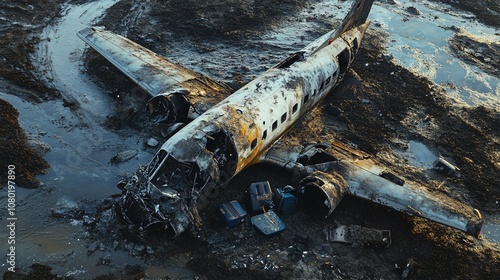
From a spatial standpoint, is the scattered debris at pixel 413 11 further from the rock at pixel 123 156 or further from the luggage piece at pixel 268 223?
the rock at pixel 123 156

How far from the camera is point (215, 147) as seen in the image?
50.4ft

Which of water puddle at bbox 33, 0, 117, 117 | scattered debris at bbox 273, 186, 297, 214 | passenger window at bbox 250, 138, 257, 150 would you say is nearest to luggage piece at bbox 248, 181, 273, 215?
scattered debris at bbox 273, 186, 297, 214

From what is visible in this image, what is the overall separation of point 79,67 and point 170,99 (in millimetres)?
9371

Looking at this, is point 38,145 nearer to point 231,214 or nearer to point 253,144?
point 231,214

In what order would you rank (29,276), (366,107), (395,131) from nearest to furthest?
(29,276), (395,131), (366,107)

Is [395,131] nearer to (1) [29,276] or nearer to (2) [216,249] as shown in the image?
(2) [216,249]

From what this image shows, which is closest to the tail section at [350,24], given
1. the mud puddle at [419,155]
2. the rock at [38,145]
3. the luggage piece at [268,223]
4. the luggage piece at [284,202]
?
the mud puddle at [419,155]

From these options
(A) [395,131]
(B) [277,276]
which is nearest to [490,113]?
(A) [395,131]

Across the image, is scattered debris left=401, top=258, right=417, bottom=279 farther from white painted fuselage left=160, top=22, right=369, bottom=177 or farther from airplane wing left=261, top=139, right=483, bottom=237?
white painted fuselage left=160, top=22, right=369, bottom=177

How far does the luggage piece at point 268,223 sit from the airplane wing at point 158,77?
628cm

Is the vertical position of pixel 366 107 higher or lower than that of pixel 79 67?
lower

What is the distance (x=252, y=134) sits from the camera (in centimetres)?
1608

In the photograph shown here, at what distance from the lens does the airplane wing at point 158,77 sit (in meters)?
19.0

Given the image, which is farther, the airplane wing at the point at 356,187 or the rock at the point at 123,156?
the rock at the point at 123,156
